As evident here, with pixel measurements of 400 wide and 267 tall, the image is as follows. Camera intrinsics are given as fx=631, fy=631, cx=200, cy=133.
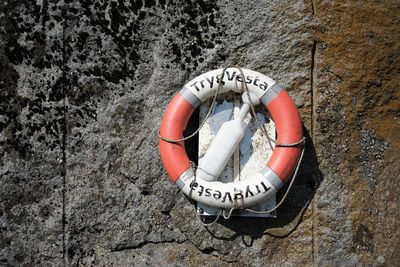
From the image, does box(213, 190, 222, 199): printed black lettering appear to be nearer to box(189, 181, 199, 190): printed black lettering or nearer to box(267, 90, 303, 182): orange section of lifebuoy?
box(189, 181, 199, 190): printed black lettering

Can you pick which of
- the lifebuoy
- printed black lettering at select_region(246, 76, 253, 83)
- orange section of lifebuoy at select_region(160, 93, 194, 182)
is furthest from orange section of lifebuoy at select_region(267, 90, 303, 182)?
orange section of lifebuoy at select_region(160, 93, 194, 182)

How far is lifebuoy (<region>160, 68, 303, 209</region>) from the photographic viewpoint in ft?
8.43

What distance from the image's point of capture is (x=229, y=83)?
2613 millimetres

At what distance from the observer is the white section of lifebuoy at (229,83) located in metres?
2.60

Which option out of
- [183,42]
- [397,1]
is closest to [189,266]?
[183,42]

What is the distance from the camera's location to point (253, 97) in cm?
262

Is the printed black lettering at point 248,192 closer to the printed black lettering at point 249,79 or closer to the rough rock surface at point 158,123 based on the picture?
the rough rock surface at point 158,123

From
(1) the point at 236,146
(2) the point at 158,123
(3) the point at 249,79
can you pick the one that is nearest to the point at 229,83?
(3) the point at 249,79

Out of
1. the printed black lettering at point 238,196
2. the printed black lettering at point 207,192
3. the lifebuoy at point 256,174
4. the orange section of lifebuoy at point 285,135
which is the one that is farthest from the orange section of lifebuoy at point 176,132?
the orange section of lifebuoy at point 285,135

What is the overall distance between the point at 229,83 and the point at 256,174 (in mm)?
393

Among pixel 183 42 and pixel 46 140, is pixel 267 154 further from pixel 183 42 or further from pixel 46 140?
pixel 46 140

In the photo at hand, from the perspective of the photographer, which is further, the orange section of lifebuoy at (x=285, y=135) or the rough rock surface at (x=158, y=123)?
the rough rock surface at (x=158, y=123)

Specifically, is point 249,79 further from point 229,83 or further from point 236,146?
point 236,146

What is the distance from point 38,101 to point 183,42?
2.27ft
